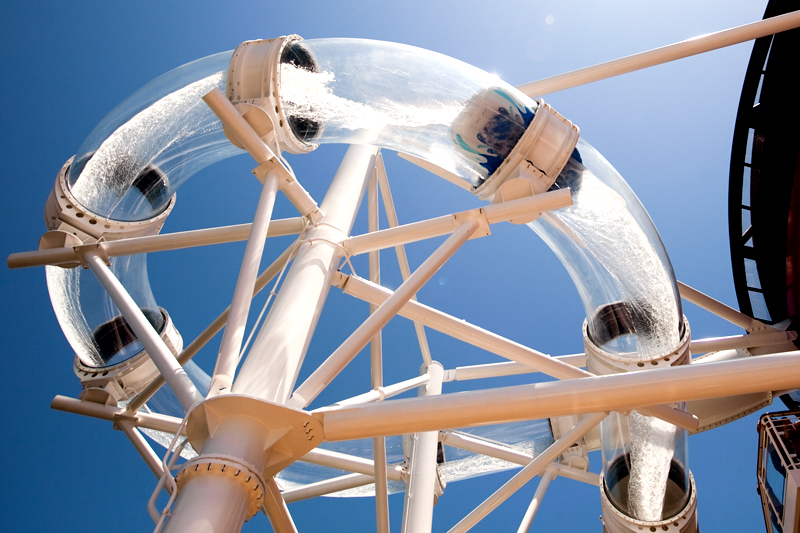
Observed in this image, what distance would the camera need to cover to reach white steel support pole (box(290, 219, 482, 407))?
3.92 metres

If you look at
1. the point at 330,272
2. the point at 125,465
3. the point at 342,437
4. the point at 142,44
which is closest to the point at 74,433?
the point at 125,465

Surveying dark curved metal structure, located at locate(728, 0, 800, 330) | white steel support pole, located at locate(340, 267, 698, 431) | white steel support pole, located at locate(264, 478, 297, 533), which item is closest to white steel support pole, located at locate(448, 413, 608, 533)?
white steel support pole, located at locate(340, 267, 698, 431)

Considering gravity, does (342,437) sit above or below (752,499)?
below

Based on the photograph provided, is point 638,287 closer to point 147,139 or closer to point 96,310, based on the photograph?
point 147,139

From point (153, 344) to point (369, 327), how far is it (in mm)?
1563

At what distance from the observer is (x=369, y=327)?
4305mm

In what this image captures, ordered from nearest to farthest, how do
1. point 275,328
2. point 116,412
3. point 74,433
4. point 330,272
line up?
point 275,328 → point 330,272 → point 116,412 → point 74,433

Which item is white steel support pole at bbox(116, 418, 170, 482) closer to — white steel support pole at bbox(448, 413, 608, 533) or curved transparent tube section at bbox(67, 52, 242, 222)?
curved transparent tube section at bbox(67, 52, 242, 222)

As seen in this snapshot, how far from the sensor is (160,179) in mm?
6199

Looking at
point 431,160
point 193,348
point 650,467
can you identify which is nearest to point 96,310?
point 193,348

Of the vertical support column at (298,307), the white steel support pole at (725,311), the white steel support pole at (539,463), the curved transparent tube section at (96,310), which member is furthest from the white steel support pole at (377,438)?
the white steel support pole at (725,311)

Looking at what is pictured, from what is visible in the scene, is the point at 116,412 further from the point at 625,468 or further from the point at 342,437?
the point at 625,468

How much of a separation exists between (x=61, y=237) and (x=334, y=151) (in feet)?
47.6

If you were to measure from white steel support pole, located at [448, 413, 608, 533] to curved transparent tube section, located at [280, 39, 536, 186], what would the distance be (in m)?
3.28
